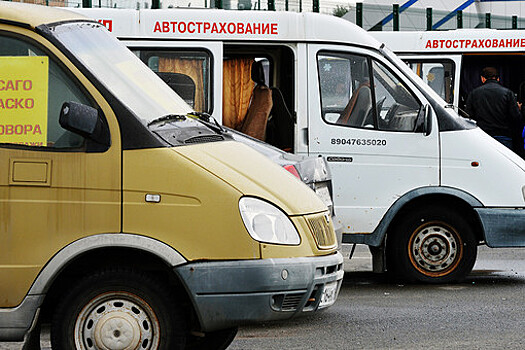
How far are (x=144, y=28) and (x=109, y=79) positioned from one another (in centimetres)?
424

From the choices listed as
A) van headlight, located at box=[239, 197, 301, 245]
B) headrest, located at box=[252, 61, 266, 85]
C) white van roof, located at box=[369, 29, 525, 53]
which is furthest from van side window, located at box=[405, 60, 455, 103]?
van headlight, located at box=[239, 197, 301, 245]

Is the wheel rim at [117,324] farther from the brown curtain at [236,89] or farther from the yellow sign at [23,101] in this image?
the brown curtain at [236,89]

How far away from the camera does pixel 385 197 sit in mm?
9648

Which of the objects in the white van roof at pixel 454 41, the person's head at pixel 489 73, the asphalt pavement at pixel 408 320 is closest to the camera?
the asphalt pavement at pixel 408 320

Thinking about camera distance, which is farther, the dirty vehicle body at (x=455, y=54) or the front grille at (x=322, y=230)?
the dirty vehicle body at (x=455, y=54)

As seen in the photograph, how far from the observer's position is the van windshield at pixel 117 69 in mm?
5570

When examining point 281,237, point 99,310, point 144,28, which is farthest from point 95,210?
point 144,28

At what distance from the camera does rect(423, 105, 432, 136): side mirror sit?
961 centimetres

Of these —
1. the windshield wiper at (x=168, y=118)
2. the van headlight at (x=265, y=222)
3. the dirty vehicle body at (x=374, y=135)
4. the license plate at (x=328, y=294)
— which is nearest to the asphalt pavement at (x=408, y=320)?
the dirty vehicle body at (x=374, y=135)

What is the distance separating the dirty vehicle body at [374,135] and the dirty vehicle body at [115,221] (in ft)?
13.7

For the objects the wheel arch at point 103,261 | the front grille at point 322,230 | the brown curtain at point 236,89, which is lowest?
the wheel arch at point 103,261

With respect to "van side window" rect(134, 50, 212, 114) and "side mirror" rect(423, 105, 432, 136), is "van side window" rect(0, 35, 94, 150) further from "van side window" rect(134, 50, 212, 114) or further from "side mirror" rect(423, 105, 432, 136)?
"side mirror" rect(423, 105, 432, 136)

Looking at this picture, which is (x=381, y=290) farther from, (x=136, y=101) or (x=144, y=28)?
(x=136, y=101)

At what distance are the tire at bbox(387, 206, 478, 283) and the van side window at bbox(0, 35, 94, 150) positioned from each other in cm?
490
